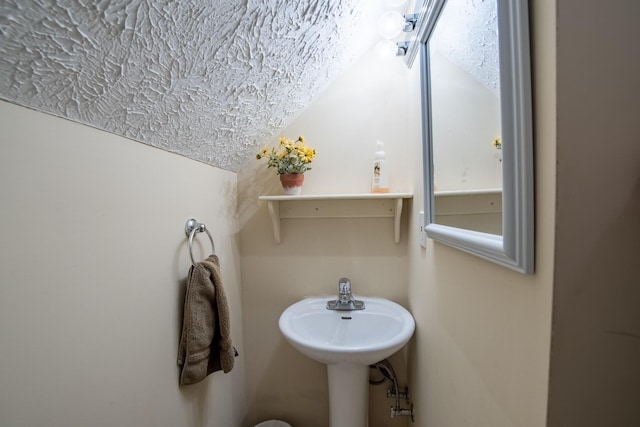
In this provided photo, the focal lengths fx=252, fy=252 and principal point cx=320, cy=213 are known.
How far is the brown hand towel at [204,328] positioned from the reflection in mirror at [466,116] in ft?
2.50

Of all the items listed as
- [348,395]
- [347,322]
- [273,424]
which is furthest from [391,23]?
[273,424]

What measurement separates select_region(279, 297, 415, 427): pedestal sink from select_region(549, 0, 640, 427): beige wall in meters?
0.65

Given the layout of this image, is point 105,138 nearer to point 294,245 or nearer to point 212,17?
point 212,17

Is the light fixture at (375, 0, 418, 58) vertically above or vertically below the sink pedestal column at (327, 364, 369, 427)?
above

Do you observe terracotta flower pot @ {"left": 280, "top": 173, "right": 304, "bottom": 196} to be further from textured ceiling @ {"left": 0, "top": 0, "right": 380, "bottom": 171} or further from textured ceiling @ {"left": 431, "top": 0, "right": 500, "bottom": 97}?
textured ceiling @ {"left": 431, "top": 0, "right": 500, "bottom": 97}

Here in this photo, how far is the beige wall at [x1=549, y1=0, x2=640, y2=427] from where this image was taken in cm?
29

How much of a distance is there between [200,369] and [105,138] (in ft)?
2.39

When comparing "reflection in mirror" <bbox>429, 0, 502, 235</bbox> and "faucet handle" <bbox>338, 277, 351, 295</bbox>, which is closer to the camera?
"reflection in mirror" <bbox>429, 0, 502, 235</bbox>

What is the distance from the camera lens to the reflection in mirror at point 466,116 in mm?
453

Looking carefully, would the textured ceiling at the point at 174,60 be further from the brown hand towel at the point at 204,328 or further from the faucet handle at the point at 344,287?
the faucet handle at the point at 344,287

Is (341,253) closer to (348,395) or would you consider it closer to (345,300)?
(345,300)

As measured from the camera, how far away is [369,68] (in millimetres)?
1236

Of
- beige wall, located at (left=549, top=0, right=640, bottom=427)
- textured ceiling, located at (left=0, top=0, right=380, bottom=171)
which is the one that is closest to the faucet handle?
textured ceiling, located at (left=0, top=0, right=380, bottom=171)

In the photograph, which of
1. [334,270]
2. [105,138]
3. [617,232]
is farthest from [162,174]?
[617,232]
